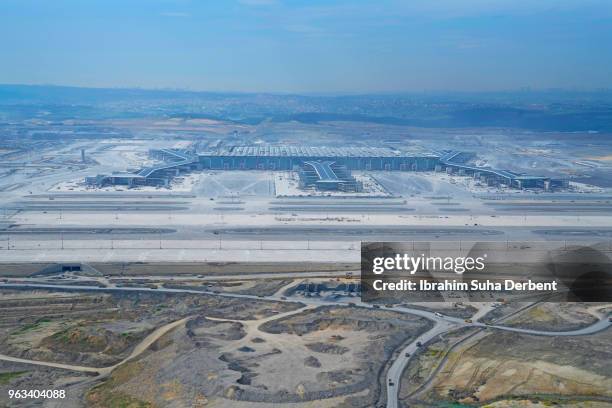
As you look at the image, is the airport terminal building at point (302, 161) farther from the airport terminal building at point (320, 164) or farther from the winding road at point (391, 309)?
the winding road at point (391, 309)

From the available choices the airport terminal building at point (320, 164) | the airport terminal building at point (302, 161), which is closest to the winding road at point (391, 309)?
the airport terminal building at point (320, 164)

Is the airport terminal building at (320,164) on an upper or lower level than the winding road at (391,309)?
upper

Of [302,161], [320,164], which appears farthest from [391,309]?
[302,161]

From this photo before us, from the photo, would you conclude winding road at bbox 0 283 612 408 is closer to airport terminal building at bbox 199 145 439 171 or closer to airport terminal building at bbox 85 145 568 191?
airport terminal building at bbox 85 145 568 191

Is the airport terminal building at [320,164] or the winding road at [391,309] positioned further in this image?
the airport terminal building at [320,164]

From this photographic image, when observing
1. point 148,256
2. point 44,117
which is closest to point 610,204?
point 148,256

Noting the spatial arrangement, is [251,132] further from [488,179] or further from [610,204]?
[610,204]

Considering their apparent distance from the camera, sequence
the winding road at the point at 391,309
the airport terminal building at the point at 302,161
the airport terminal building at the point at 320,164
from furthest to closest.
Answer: the airport terminal building at the point at 302,161
the airport terminal building at the point at 320,164
the winding road at the point at 391,309

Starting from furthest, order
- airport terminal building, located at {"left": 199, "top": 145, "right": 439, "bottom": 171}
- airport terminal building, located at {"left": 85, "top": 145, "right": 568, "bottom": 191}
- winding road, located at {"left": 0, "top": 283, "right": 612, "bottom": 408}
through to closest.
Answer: airport terminal building, located at {"left": 199, "top": 145, "right": 439, "bottom": 171}, airport terminal building, located at {"left": 85, "top": 145, "right": 568, "bottom": 191}, winding road, located at {"left": 0, "top": 283, "right": 612, "bottom": 408}

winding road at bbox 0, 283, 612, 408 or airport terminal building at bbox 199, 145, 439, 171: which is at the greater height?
airport terminal building at bbox 199, 145, 439, 171

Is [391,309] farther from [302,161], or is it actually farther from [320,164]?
[302,161]

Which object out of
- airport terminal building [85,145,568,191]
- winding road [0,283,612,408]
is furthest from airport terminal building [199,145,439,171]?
winding road [0,283,612,408]
